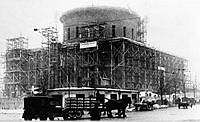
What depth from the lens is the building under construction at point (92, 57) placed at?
5972 centimetres

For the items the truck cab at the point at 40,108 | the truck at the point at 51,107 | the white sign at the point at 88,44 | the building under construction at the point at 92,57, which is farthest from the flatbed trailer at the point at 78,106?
the white sign at the point at 88,44

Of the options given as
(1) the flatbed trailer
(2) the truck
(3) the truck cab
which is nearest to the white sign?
(1) the flatbed trailer

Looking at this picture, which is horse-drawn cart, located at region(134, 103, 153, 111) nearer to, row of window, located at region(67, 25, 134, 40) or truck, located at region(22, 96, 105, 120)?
truck, located at region(22, 96, 105, 120)

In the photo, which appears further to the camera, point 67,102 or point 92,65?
point 92,65

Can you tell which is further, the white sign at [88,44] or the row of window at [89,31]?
the row of window at [89,31]

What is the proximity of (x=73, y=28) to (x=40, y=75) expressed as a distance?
1068 centimetres

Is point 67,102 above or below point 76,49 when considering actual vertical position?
below

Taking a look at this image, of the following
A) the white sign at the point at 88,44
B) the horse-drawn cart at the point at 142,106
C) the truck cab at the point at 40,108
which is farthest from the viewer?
the white sign at the point at 88,44

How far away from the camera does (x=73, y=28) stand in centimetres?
6750

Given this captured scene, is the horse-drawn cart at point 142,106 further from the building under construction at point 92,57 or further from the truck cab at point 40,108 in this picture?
the truck cab at point 40,108

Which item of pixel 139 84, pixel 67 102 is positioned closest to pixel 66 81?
pixel 139 84

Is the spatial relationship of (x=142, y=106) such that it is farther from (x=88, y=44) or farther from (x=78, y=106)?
(x=78, y=106)

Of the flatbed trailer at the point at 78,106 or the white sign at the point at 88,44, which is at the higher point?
the white sign at the point at 88,44

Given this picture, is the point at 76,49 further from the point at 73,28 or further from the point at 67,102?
the point at 67,102
